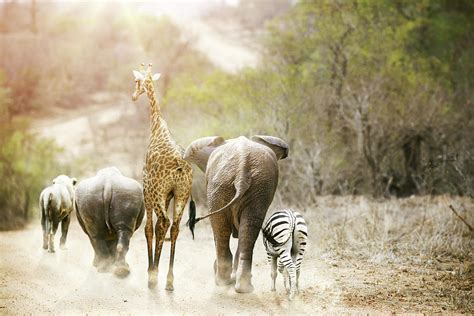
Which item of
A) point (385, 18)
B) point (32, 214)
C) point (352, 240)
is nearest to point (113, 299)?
point (352, 240)

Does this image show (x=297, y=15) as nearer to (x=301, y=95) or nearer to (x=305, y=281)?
(x=301, y=95)

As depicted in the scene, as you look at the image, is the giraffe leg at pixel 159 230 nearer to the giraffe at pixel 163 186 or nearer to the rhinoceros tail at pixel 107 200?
the giraffe at pixel 163 186

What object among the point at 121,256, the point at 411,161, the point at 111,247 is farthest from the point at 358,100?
the point at 121,256

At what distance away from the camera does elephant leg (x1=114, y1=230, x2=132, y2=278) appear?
656cm

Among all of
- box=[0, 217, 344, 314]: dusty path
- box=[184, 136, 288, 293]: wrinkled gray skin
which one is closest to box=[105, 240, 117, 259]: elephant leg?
box=[0, 217, 344, 314]: dusty path

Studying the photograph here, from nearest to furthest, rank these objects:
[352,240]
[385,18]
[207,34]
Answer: [352,240] < [385,18] < [207,34]

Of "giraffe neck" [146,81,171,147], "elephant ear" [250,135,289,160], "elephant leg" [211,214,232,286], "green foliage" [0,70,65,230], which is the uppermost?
"giraffe neck" [146,81,171,147]

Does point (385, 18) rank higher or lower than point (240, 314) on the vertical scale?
higher

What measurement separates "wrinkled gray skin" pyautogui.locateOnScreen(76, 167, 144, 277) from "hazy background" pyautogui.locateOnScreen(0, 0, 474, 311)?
295 centimetres

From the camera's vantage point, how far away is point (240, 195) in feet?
19.5

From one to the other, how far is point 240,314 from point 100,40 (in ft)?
88.7

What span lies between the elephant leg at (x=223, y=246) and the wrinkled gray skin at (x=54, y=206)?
2.78m

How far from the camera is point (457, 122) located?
14.5 metres

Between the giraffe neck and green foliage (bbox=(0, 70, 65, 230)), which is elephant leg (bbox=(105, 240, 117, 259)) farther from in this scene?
green foliage (bbox=(0, 70, 65, 230))
